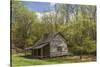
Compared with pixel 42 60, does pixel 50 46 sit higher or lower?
higher

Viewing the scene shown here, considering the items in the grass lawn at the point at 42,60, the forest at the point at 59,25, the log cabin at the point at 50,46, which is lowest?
the grass lawn at the point at 42,60

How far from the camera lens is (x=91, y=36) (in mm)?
2373

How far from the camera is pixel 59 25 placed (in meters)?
2.25

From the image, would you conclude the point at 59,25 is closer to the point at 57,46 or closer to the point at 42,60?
the point at 57,46

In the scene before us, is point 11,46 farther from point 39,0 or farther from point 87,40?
point 87,40

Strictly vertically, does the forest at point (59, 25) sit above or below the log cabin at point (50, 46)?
above

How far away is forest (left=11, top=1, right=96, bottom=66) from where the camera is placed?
6.92 ft

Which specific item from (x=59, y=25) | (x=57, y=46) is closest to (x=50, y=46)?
(x=57, y=46)

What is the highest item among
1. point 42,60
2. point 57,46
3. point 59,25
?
point 59,25

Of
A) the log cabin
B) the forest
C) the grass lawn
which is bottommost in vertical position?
the grass lawn

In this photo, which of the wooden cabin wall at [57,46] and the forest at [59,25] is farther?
the wooden cabin wall at [57,46]

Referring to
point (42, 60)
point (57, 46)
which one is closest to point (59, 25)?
point (57, 46)

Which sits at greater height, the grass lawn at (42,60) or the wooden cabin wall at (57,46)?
the wooden cabin wall at (57,46)

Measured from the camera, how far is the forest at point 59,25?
6.92 feet
